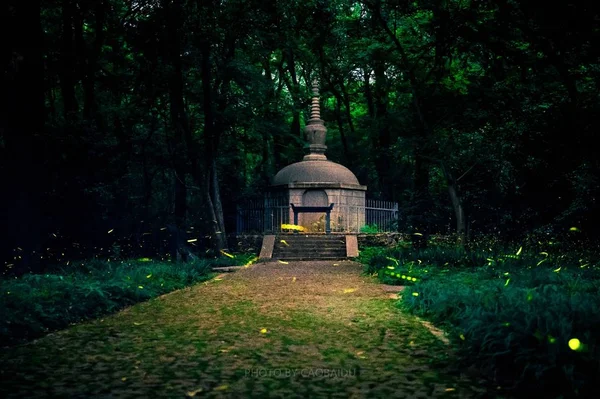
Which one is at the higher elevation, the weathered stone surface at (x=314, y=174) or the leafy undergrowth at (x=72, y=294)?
the weathered stone surface at (x=314, y=174)

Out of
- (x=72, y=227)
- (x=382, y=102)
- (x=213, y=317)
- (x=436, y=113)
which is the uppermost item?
(x=382, y=102)

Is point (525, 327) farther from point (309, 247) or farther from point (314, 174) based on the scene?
point (314, 174)

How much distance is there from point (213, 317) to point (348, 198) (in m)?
21.4

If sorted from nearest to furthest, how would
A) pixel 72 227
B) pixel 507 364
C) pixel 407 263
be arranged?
pixel 507 364
pixel 407 263
pixel 72 227

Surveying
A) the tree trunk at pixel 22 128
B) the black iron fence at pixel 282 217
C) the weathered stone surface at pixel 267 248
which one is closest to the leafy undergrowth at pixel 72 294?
the tree trunk at pixel 22 128

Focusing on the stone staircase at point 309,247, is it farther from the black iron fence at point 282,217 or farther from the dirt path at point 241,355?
the dirt path at point 241,355

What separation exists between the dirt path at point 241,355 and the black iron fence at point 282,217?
1837 centimetres

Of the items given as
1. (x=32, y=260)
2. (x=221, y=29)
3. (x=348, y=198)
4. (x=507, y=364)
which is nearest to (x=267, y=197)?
(x=348, y=198)

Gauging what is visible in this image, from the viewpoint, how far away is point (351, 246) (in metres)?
22.7

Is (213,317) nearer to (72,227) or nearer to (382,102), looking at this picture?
(72,227)

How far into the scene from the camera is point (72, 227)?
52.3 ft

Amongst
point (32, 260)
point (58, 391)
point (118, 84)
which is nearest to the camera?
point (58, 391)

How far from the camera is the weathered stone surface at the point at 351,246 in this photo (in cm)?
2192

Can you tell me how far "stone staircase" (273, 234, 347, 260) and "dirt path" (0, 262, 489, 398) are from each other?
12.1 meters
